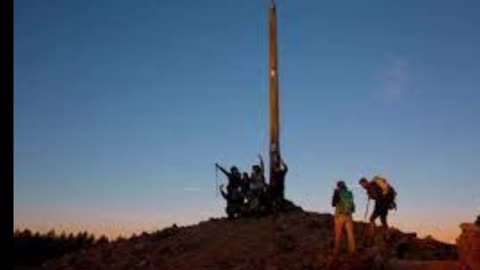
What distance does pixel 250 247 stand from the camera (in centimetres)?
2755

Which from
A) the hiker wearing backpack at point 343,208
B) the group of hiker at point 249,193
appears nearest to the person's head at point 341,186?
→ the hiker wearing backpack at point 343,208

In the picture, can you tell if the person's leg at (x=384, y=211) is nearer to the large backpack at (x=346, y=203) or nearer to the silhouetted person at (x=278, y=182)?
the large backpack at (x=346, y=203)

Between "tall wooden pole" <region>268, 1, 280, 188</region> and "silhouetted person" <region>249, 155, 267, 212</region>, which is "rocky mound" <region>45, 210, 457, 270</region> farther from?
"tall wooden pole" <region>268, 1, 280, 188</region>

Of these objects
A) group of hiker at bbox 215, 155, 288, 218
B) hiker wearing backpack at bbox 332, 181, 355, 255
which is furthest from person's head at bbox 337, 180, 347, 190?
group of hiker at bbox 215, 155, 288, 218

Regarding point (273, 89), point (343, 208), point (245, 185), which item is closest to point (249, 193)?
point (245, 185)

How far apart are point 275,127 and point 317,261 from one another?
35.1 ft

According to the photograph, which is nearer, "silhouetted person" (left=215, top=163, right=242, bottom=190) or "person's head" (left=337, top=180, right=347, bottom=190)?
"person's head" (left=337, top=180, right=347, bottom=190)

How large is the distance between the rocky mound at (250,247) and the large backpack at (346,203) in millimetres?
1138

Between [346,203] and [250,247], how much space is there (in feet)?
22.4

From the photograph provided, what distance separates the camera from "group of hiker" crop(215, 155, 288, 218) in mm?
30797

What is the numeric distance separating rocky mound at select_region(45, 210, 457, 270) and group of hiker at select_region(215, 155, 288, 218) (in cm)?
53

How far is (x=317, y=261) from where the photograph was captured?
2316 centimetres

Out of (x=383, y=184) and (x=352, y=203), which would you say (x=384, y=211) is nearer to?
(x=383, y=184)

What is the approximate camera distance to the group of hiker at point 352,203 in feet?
70.3
